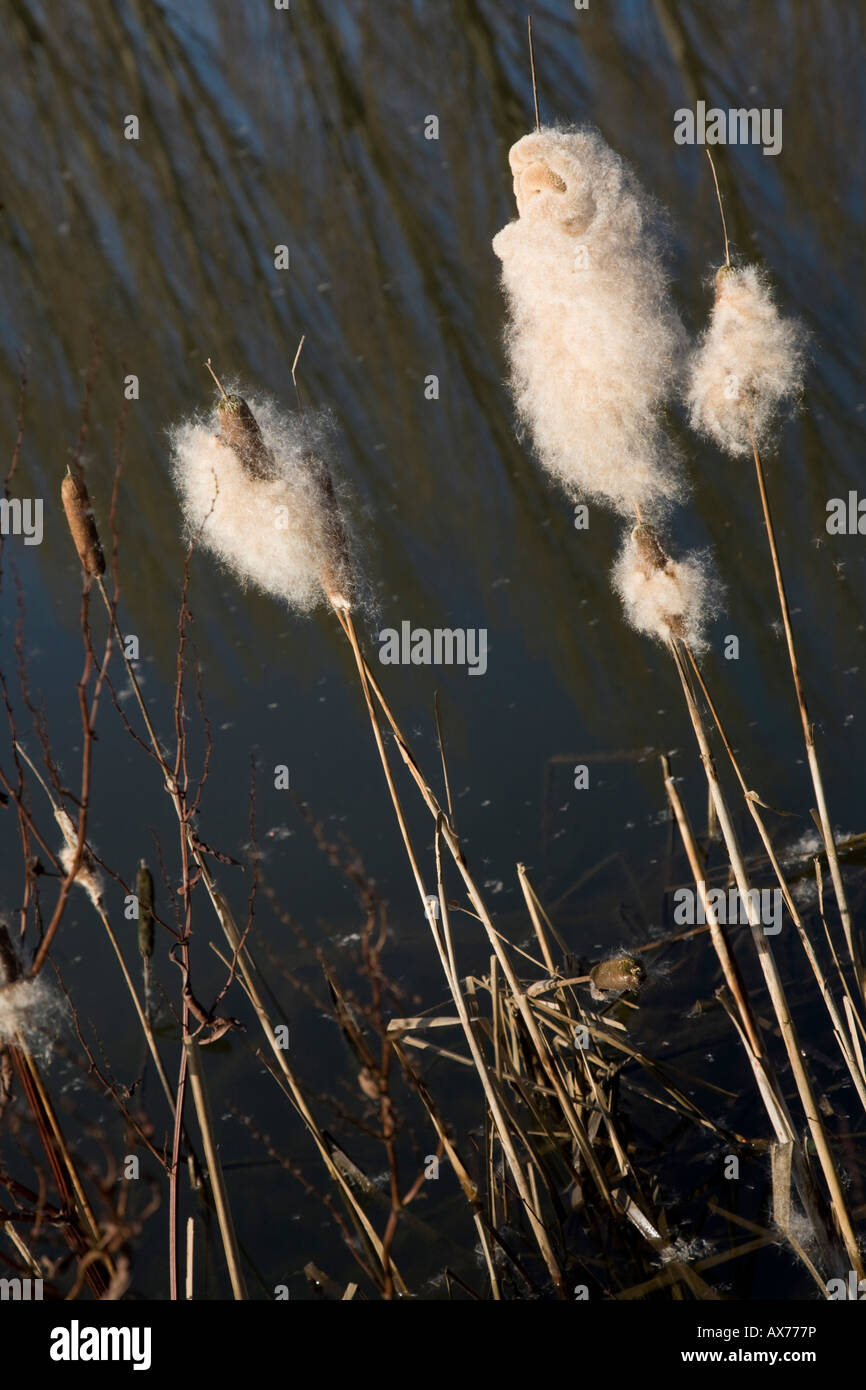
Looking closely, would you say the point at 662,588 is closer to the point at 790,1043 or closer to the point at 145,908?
the point at 790,1043

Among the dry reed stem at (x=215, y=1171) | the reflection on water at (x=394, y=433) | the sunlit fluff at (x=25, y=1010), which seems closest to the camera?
the sunlit fluff at (x=25, y=1010)

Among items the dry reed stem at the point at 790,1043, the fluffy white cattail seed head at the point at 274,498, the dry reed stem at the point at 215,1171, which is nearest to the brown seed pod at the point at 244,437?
the fluffy white cattail seed head at the point at 274,498

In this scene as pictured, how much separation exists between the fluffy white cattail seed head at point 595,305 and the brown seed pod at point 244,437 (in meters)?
0.50

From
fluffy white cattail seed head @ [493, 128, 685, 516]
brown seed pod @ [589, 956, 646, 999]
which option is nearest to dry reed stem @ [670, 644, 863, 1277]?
fluffy white cattail seed head @ [493, 128, 685, 516]

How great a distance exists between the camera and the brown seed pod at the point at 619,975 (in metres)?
2.31

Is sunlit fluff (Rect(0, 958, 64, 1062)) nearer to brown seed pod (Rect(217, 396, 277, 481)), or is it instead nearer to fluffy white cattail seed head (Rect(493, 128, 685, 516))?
brown seed pod (Rect(217, 396, 277, 481))

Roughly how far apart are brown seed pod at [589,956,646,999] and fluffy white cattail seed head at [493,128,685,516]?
1038 mm

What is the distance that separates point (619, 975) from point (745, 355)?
1280 mm

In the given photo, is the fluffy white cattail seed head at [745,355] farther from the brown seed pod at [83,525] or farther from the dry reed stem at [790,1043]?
the brown seed pod at [83,525]

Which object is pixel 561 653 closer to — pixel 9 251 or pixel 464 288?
pixel 464 288

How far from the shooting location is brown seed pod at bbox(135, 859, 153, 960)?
50.8 inches

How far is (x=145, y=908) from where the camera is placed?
1294 millimetres

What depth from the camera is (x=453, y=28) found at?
6.21 m
